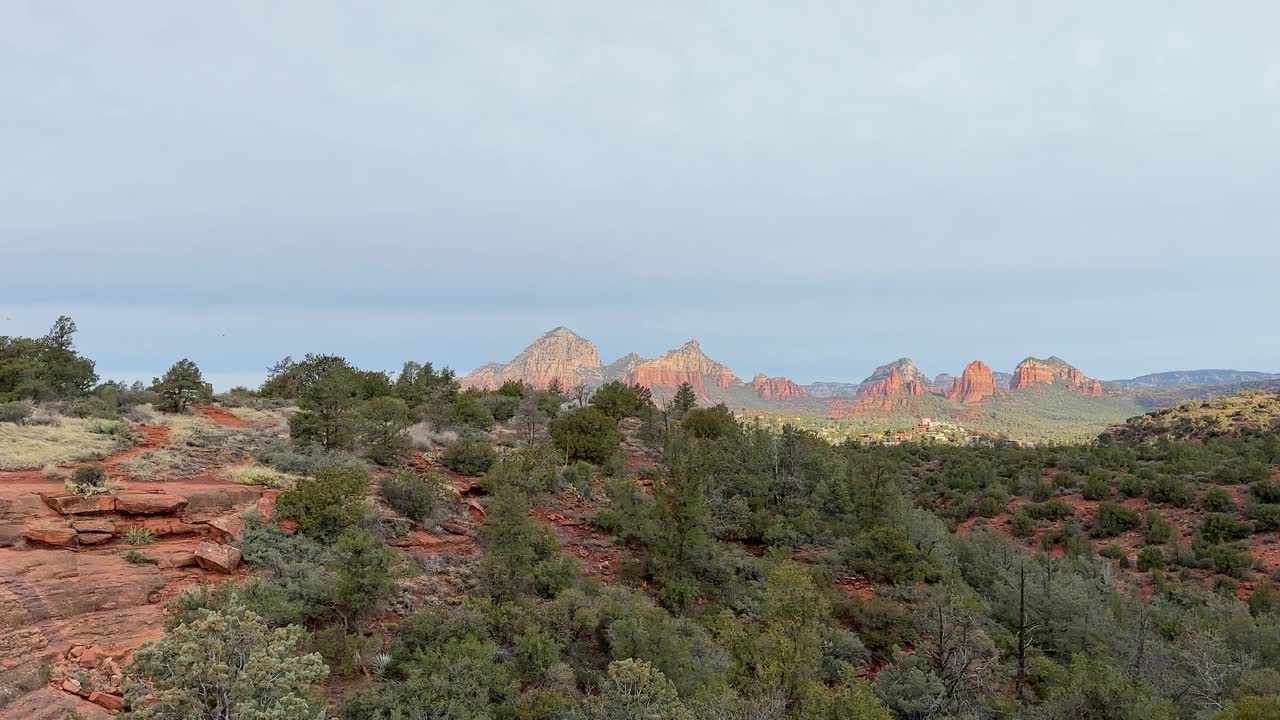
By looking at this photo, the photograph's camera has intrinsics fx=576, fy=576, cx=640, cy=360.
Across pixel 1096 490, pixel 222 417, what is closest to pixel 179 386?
pixel 222 417

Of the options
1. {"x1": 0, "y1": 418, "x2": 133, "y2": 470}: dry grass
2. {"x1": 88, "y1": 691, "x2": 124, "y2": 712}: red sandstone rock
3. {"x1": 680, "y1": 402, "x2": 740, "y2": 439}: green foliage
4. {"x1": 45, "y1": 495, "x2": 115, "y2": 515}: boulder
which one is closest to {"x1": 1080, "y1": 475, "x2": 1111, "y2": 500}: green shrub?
{"x1": 680, "y1": 402, "x2": 740, "y2": 439}: green foliage

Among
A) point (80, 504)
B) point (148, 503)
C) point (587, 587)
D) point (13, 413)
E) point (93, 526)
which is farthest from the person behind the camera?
point (13, 413)

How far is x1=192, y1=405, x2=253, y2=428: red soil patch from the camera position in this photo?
2749cm

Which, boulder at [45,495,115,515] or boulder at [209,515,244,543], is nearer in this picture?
boulder at [45,495,115,515]

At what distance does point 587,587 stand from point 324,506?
7.61 m

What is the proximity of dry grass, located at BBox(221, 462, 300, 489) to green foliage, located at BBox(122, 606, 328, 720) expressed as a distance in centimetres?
1055

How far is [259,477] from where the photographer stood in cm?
1767

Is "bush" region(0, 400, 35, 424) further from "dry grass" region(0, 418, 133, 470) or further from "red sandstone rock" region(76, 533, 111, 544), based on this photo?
"red sandstone rock" region(76, 533, 111, 544)

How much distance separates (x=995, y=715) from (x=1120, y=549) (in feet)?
→ 81.5

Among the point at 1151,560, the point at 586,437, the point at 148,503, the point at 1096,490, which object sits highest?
the point at 586,437

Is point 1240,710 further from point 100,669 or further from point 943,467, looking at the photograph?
point 943,467

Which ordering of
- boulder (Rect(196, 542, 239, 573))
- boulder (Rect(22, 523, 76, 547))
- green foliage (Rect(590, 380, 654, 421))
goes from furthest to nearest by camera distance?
1. green foliage (Rect(590, 380, 654, 421))
2. boulder (Rect(196, 542, 239, 573))
3. boulder (Rect(22, 523, 76, 547))

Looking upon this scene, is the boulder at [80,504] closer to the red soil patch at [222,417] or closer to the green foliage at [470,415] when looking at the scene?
the red soil patch at [222,417]

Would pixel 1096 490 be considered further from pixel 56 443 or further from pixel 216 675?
pixel 56 443
